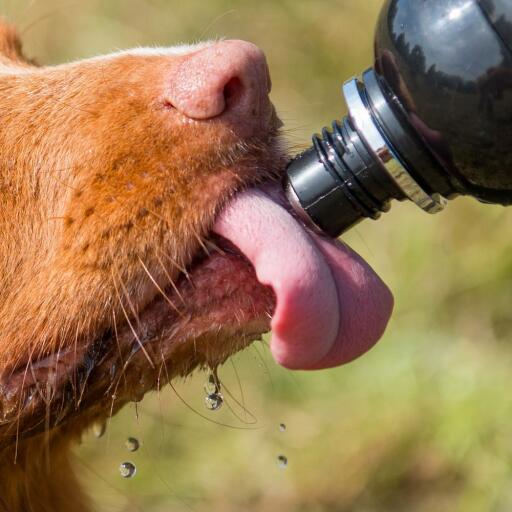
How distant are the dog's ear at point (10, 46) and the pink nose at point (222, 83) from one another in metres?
1.02

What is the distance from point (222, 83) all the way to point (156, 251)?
1.29ft

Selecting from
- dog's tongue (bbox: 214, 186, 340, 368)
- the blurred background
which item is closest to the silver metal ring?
dog's tongue (bbox: 214, 186, 340, 368)

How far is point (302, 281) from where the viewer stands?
2205 millimetres

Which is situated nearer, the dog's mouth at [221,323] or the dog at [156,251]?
the dog's mouth at [221,323]

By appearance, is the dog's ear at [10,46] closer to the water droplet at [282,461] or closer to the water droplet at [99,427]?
the water droplet at [99,427]

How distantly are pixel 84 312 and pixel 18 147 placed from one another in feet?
1.66

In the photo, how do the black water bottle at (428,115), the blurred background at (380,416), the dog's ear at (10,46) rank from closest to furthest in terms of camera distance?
the black water bottle at (428,115)
the dog's ear at (10,46)
the blurred background at (380,416)

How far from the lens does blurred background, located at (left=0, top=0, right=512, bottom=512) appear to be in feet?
13.5

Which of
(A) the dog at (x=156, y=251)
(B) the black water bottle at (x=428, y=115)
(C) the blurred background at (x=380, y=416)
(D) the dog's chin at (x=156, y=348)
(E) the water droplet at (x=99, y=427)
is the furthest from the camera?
(C) the blurred background at (x=380, y=416)

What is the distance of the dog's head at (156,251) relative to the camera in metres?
2.36

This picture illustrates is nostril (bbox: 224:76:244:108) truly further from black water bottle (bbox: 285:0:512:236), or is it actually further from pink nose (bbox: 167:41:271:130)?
black water bottle (bbox: 285:0:512:236)

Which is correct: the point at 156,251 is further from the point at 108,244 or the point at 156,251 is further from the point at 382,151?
the point at 382,151

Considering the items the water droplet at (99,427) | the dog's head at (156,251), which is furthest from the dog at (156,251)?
the water droplet at (99,427)

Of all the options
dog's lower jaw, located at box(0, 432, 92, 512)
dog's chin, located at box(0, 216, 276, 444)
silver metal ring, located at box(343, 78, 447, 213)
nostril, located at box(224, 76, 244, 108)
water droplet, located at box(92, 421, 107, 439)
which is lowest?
dog's lower jaw, located at box(0, 432, 92, 512)
